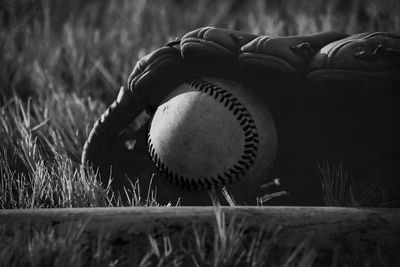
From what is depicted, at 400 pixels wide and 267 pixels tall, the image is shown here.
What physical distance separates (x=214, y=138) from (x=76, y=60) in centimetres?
367

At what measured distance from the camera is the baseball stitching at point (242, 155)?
299cm

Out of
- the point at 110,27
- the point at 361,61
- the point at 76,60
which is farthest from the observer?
the point at 110,27

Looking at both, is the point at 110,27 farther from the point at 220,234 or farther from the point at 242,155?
the point at 220,234

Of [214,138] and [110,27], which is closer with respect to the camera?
[214,138]

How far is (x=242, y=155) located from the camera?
9.78 feet

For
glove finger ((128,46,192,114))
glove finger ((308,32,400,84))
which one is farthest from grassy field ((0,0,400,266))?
glove finger ((308,32,400,84))

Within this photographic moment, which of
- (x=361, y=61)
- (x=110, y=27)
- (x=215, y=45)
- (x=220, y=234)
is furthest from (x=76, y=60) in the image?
(x=220, y=234)

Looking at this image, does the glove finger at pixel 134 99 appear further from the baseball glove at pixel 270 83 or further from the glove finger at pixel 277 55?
the glove finger at pixel 277 55

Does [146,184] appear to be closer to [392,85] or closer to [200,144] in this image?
[200,144]

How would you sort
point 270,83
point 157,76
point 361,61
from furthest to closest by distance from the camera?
point 157,76 < point 270,83 < point 361,61

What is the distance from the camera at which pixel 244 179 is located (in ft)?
10.0

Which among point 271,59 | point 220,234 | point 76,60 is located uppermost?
point 271,59

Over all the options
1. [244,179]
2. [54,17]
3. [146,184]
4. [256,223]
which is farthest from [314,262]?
[54,17]

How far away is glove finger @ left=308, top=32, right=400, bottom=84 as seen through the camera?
2.89 m
